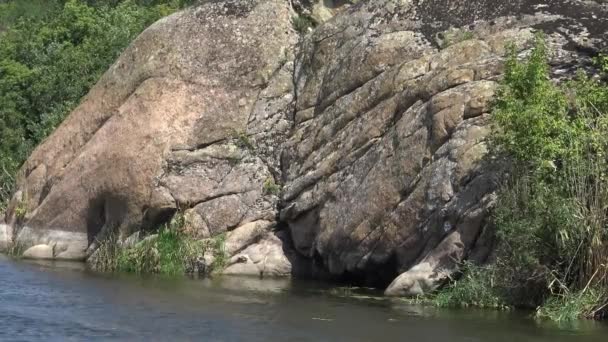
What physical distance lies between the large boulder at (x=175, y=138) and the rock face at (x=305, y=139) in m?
0.04

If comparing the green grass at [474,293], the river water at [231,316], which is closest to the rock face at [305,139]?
the green grass at [474,293]

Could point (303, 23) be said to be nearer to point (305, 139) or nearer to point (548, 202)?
point (305, 139)

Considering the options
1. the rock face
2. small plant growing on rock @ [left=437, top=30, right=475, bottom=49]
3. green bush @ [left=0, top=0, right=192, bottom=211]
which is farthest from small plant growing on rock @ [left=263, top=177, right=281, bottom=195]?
green bush @ [left=0, top=0, right=192, bottom=211]

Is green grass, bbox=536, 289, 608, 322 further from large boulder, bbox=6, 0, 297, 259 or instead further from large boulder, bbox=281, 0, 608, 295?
large boulder, bbox=6, 0, 297, 259

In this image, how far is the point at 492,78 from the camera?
20250 mm

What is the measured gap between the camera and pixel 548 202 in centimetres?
1723

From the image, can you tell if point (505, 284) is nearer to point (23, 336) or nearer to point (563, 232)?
point (563, 232)

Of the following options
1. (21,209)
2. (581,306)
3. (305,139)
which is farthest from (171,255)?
(581,306)

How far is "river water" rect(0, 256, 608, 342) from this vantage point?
15578 millimetres

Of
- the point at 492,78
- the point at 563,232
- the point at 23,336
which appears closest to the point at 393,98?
the point at 492,78

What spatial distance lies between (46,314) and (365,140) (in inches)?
313

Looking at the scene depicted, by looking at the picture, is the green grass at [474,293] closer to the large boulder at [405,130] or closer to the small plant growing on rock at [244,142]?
the large boulder at [405,130]

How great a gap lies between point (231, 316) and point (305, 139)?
7914mm

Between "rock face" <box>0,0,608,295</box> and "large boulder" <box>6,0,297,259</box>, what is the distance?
Answer: 4 cm
